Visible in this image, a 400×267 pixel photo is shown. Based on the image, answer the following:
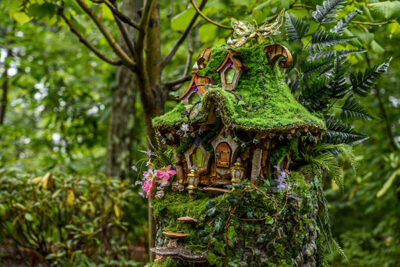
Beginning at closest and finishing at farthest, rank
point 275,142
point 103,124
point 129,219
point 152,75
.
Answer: point 275,142, point 152,75, point 129,219, point 103,124

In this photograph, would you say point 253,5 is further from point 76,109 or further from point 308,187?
point 76,109

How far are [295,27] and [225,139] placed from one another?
1344 mm

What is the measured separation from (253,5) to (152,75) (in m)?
1.35

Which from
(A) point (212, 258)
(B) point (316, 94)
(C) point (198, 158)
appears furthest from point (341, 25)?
(A) point (212, 258)

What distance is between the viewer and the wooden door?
8.07 ft

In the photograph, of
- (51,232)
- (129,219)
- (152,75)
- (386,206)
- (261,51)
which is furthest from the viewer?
(386,206)

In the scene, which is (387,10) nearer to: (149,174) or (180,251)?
(149,174)

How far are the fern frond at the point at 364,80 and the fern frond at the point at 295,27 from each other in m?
0.58

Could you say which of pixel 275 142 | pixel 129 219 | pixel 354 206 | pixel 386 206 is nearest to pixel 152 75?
pixel 275 142

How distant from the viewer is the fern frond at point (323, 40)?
292cm

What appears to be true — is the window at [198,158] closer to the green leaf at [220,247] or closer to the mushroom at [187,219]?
the mushroom at [187,219]

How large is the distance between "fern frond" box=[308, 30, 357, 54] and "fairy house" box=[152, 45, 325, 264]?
1.82 ft

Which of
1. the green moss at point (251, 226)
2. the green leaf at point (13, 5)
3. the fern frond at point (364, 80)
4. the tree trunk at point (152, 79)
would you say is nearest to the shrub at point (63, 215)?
the tree trunk at point (152, 79)

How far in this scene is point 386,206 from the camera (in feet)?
20.4
